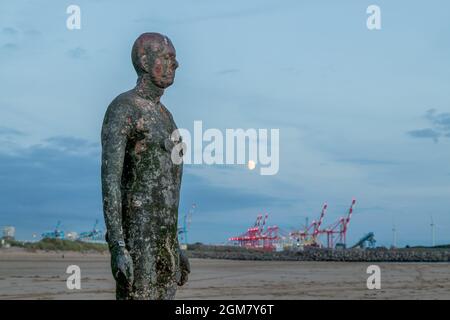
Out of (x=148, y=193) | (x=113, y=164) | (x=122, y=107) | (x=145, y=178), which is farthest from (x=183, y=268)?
(x=122, y=107)

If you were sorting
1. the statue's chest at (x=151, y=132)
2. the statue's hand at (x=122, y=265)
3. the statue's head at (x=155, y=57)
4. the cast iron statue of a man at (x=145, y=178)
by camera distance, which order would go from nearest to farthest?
the statue's hand at (x=122, y=265)
the cast iron statue of a man at (x=145, y=178)
the statue's chest at (x=151, y=132)
the statue's head at (x=155, y=57)

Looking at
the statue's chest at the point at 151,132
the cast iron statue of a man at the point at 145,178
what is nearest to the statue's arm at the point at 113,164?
the cast iron statue of a man at the point at 145,178

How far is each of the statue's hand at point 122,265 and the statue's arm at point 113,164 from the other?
89mm

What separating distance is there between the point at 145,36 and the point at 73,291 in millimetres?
17162

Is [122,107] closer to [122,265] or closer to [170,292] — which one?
[122,265]

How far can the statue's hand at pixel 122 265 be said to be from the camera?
16.7 feet

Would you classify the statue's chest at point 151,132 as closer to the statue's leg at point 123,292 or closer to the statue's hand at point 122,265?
the statue's hand at point 122,265

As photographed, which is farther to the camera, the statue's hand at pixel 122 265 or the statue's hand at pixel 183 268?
the statue's hand at pixel 183 268

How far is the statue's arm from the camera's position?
532 centimetres

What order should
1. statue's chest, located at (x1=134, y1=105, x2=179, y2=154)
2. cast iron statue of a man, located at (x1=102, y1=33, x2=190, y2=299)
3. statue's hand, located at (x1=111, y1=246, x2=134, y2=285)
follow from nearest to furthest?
statue's hand, located at (x1=111, y1=246, x2=134, y2=285) → cast iron statue of a man, located at (x1=102, y1=33, x2=190, y2=299) → statue's chest, located at (x1=134, y1=105, x2=179, y2=154)

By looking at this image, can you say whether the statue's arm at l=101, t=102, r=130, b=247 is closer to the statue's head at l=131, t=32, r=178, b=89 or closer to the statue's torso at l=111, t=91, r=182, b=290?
the statue's torso at l=111, t=91, r=182, b=290

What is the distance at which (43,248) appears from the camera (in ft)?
259

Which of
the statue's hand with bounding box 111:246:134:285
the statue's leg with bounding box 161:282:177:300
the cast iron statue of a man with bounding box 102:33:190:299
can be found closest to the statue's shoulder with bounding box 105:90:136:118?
the cast iron statue of a man with bounding box 102:33:190:299

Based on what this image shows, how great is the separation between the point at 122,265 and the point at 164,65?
176cm
